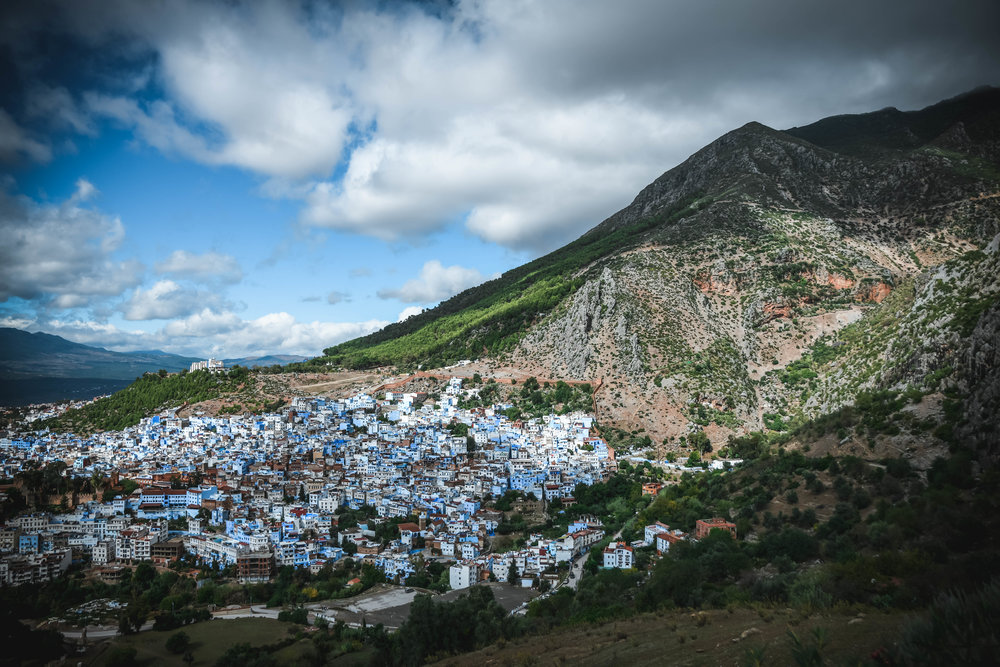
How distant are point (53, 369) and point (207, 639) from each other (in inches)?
6090

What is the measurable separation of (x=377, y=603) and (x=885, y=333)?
31814mm

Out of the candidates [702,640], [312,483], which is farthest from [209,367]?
[702,640]

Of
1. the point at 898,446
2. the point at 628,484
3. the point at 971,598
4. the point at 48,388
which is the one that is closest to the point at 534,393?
the point at 628,484

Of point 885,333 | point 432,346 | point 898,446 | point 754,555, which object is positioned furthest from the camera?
point 432,346

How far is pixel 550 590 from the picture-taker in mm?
25844

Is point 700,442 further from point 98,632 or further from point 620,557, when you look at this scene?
point 98,632

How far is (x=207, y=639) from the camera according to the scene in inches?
919

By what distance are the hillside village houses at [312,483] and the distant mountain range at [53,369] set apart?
103 feet

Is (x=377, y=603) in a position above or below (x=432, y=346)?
below

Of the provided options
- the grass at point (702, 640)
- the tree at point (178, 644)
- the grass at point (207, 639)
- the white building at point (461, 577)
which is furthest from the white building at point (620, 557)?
the tree at point (178, 644)

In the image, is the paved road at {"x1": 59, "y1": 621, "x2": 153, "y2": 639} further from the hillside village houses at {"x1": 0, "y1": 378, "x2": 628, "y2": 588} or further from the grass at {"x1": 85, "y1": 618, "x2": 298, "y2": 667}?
the hillside village houses at {"x1": 0, "y1": 378, "x2": 628, "y2": 588}

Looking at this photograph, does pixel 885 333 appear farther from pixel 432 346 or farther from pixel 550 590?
pixel 432 346

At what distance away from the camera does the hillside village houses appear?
102 feet

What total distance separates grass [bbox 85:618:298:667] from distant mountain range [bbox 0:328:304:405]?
6113cm
